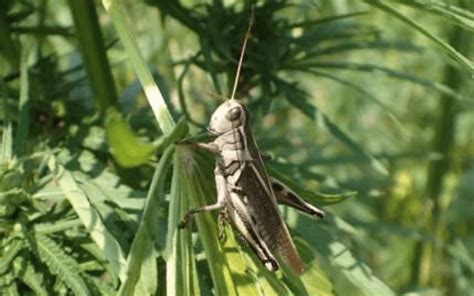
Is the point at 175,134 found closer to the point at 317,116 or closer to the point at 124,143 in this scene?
the point at 124,143

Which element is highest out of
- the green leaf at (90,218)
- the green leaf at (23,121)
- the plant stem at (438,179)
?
the green leaf at (23,121)

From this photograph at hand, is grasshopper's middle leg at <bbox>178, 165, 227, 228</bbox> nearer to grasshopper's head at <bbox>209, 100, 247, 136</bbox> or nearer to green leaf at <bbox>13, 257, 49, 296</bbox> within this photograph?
grasshopper's head at <bbox>209, 100, 247, 136</bbox>

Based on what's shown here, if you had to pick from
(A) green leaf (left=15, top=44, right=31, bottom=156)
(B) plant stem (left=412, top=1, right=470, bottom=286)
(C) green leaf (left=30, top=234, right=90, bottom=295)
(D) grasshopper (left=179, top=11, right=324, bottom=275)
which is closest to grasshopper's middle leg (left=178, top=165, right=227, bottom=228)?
(D) grasshopper (left=179, top=11, right=324, bottom=275)

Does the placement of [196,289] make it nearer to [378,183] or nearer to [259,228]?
[259,228]

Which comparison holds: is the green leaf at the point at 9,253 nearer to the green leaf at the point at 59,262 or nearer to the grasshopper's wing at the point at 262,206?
the green leaf at the point at 59,262

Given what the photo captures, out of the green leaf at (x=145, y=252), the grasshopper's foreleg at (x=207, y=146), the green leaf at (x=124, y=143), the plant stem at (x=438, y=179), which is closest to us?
the green leaf at (x=124, y=143)

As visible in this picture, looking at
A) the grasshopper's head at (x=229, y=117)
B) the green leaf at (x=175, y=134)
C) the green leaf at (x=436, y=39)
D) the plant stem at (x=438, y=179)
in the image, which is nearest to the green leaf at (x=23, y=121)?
the grasshopper's head at (x=229, y=117)

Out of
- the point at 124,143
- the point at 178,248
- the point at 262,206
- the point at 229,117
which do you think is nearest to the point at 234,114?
the point at 229,117
